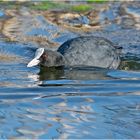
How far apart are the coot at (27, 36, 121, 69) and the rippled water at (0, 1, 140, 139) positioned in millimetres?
131

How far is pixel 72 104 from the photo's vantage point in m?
6.20

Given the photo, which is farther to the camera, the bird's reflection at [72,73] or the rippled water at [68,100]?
the bird's reflection at [72,73]

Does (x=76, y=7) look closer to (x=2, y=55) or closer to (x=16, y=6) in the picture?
(x=16, y=6)

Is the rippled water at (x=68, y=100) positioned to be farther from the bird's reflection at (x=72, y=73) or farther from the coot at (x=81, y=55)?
the coot at (x=81, y=55)

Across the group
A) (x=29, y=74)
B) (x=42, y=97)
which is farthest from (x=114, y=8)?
(x=42, y=97)

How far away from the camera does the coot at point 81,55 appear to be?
8219mm

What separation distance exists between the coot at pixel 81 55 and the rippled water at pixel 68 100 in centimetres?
13

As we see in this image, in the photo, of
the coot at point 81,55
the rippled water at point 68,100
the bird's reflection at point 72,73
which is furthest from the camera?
the coot at point 81,55

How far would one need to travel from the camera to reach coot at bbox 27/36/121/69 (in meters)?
8.22

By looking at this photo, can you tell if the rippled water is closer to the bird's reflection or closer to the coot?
the bird's reflection

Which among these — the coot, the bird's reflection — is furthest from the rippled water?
the coot

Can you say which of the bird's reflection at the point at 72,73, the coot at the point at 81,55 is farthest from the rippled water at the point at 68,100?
the coot at the point at 81,55

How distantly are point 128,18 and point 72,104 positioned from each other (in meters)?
7.13

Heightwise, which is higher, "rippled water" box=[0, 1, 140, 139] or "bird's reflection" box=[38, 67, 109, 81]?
"rippled water" box=[0, 1, 140, 139]
